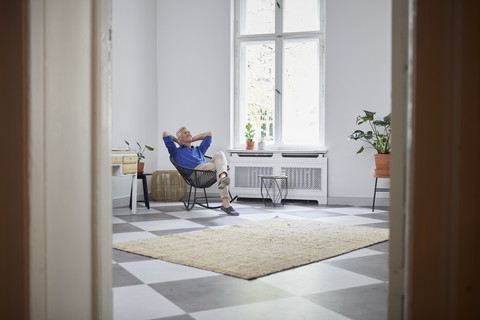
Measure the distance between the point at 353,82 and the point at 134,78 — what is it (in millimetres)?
2787

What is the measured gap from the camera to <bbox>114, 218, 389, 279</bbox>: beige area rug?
2782mm

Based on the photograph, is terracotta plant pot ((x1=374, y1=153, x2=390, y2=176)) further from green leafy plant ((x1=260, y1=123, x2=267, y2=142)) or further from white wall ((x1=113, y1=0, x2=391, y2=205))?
green leafy plant ((x1=260, y1=123, x2=267, y2=142))

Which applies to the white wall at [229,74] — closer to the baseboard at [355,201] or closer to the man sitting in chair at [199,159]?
the baseboard at [355,201]

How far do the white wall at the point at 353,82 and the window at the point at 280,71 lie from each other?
28cm

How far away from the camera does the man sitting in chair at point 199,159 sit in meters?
5.09

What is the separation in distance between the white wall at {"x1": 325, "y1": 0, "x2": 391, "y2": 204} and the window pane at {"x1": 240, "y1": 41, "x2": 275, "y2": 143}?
828 mm

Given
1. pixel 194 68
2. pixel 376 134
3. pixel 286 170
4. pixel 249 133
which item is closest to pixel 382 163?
pixel 376 134

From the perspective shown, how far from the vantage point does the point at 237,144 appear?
265 inches

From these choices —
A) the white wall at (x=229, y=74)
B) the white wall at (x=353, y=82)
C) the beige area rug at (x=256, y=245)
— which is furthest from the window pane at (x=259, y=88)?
the beige area rug at (x=256, y=245)

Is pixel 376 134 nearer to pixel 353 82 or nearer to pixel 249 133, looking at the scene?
pixel 353 82
